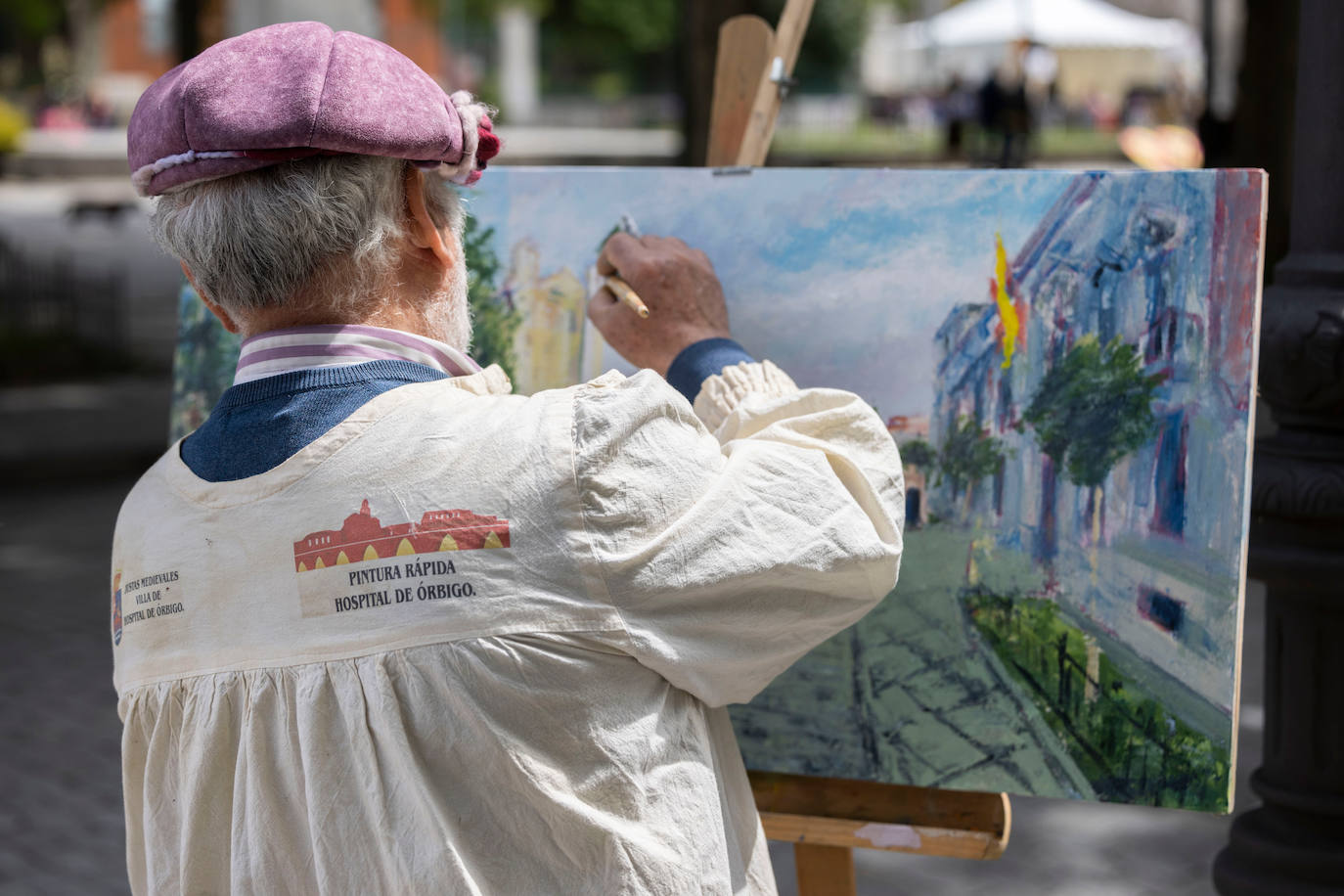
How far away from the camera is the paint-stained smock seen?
1223mm

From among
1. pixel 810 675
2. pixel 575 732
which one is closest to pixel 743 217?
pixel 810 675

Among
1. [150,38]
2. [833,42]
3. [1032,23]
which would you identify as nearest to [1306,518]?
[1032,23]

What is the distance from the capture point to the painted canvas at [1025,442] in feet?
5.77

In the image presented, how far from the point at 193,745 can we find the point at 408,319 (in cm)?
44

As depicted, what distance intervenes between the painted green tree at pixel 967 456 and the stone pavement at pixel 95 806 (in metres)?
1.62

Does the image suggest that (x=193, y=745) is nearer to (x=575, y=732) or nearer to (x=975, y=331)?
(x=575, y=732)

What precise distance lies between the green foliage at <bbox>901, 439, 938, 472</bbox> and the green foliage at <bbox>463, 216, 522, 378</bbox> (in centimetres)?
62

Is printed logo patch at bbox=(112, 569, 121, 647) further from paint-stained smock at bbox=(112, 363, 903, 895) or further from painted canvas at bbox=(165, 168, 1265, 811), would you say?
painted canvas at bbox=(165, 168, 1265, 811)

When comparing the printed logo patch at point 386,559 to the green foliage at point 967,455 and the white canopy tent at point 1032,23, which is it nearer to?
the green foliage at point 967,455

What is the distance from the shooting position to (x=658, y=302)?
6.20 ft

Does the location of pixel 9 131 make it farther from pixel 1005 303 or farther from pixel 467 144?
pixel 467 144

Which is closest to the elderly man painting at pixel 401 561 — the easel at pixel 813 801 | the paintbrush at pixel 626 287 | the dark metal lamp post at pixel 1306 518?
the paintbrush at pixel 626 287

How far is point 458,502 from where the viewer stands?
1233 mm

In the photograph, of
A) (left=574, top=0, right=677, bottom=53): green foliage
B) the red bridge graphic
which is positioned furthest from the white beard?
(left=574, top=0, right=677, bottom=53): green foliage
